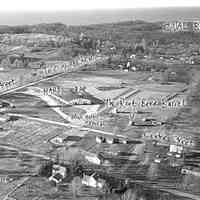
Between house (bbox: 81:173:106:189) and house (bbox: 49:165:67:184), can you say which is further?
house (bbox: 49:165:67:184)

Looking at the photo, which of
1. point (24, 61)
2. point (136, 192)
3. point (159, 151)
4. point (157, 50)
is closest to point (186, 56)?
point (157, 50)

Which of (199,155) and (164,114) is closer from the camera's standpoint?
(199,155)

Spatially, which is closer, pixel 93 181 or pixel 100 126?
pixel 93 181

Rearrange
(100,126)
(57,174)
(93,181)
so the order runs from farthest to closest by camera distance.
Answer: (100,126) < (57,174) < (93,181)

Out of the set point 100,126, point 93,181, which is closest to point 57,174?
point 93,181

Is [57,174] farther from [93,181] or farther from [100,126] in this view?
[100,126]

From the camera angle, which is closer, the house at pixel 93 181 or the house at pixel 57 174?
the house at pixel 93 181

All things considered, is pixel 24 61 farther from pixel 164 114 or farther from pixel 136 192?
pixel 136 192

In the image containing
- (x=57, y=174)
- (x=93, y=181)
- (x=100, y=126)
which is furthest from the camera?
(x=100, y=126)
